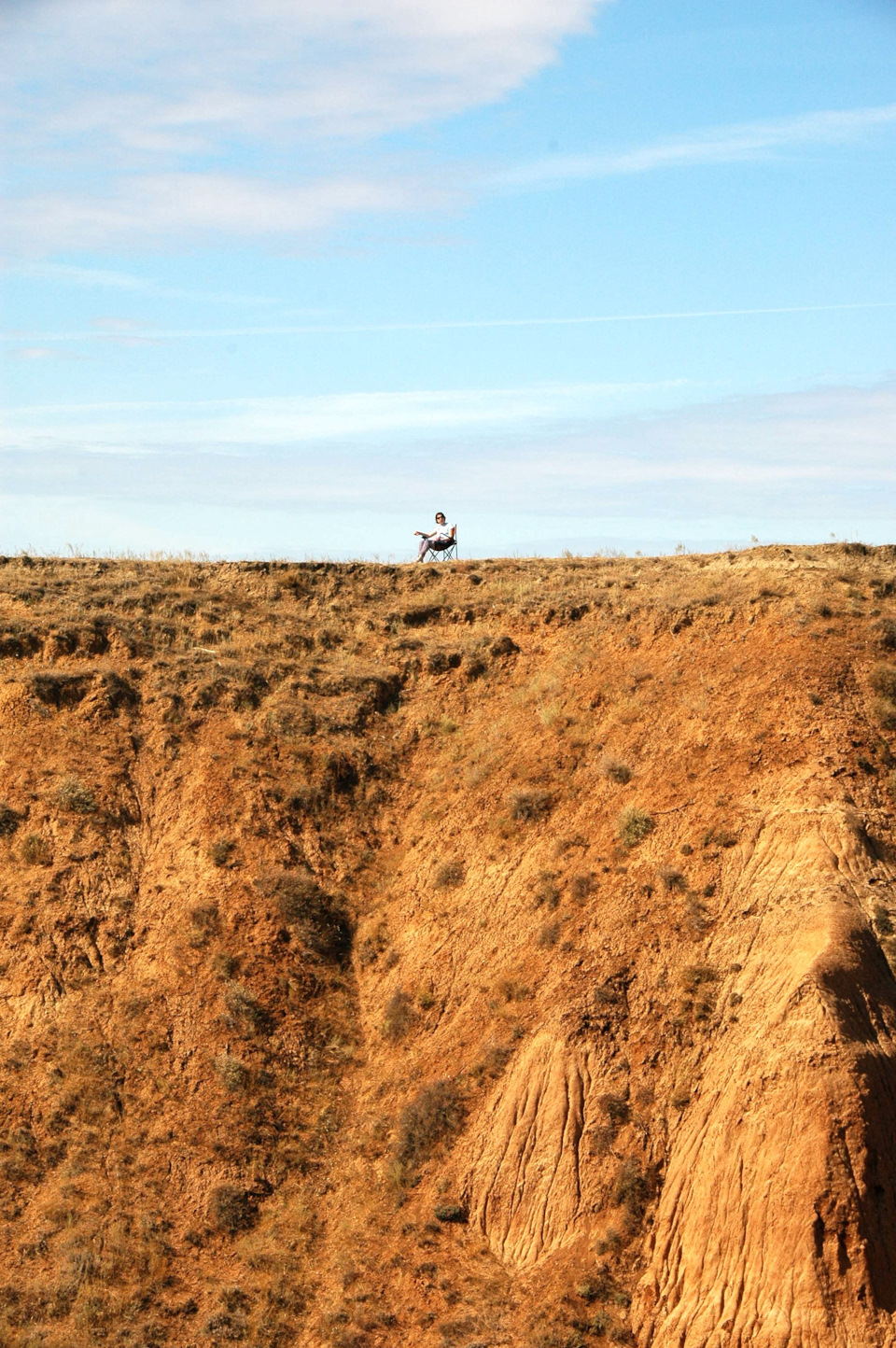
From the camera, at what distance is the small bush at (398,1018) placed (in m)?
23.6

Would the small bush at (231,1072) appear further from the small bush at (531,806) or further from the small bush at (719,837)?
the small bush at (719,837)

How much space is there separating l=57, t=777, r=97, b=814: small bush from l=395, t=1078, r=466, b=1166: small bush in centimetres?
913

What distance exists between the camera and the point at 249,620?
104 feet

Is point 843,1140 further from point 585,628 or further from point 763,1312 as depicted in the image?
point 585,628

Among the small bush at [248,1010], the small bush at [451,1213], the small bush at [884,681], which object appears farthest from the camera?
the small bush at [884,681]

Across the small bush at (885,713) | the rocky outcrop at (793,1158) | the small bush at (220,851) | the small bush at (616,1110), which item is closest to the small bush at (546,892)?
the rocky outcrop at (793,1158)

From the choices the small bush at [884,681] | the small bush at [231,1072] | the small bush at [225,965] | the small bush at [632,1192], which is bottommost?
the small bush at [632,1192]

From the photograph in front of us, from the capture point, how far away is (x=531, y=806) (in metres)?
25.0

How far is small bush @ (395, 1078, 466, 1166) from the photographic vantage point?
70.5ft

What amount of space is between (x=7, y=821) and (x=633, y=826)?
12.3 meters

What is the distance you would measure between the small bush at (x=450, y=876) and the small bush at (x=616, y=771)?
10.9 ft

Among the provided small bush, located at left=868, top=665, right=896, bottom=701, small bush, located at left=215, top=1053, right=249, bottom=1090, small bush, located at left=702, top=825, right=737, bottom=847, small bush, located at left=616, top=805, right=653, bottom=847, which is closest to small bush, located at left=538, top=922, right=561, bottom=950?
small bush, located at left=616, top=805, right=653, bottom=847

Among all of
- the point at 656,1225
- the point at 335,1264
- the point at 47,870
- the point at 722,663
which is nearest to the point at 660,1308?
the point at 656,1225

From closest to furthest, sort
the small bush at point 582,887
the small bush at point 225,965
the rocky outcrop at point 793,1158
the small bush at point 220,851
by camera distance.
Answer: the rocky outcrop at point 793,1158 < the small bush at point 582,887 < the small bush at point 225,965 < the small bush at point 220,851
